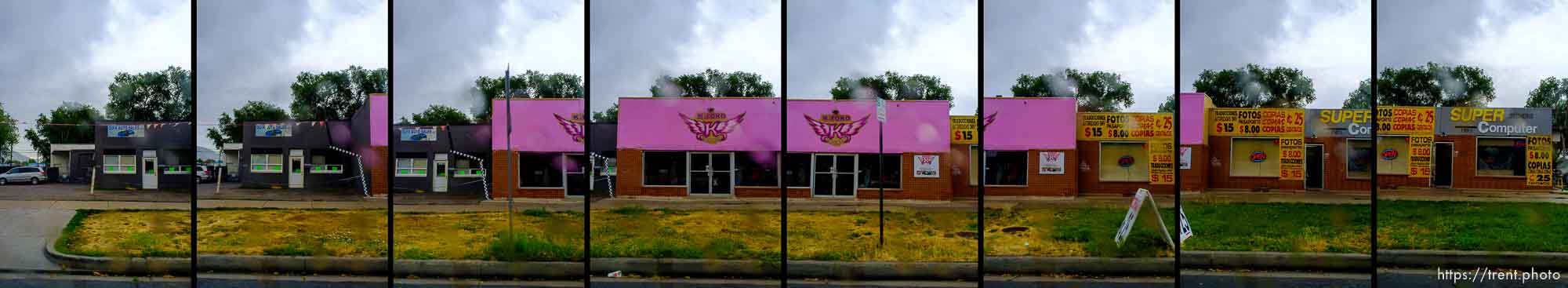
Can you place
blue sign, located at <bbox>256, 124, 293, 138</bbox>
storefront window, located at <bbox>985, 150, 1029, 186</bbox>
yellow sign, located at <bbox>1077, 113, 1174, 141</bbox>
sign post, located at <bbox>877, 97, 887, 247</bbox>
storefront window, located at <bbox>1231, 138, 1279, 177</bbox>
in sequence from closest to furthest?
yellow sign, located at <bbox>1077, 113, 1174, 141</bbox>, blue sign, located at <bbox>256, 124, 293, 138</bbox>, sign post, located at <bbox>877, 97, 887, 247</bbox>, storefront window, located at <bbox>985, 150, 1029, 186</bbox>, storefront window, located at <bbox>1231, 138, 1279, 177</bbox>

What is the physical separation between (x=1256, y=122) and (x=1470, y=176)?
437 cm

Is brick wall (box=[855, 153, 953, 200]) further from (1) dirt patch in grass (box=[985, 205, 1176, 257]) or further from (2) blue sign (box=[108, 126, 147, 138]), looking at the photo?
(2) blue sign (box=[108, 126, 147, 138])

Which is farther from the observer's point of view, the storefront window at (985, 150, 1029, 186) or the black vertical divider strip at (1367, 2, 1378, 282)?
the storefront window at (985, 150, 1029, 186)

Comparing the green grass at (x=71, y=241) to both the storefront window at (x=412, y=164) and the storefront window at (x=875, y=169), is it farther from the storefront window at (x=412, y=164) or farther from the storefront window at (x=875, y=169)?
the storefront window at (x=875, y=169)

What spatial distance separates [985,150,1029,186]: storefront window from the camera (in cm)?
547

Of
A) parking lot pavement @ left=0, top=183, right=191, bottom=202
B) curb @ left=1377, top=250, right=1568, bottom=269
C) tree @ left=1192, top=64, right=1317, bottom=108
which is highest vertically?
tree @ left=1192, top=64, right=1317, bottom=108

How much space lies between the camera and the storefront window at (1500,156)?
281 inches

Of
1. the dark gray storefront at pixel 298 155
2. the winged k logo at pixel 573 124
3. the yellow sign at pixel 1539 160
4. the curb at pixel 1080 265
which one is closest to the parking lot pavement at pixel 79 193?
the dark gray storefront at pixel 298 155

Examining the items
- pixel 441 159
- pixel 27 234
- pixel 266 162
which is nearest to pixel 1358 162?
pixel 441 159

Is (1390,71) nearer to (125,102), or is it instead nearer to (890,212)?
(890,212)

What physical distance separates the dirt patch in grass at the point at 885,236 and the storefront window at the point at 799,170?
0.45 metres

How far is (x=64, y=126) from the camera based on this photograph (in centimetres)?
530

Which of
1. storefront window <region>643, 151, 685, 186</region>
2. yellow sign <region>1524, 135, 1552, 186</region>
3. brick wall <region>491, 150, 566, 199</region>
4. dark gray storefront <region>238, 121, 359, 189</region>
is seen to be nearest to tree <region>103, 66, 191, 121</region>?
dark gray storefront <region>238, 121, 359, 189</region>

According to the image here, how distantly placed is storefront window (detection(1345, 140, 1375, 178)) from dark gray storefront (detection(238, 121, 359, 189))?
24.8ft
